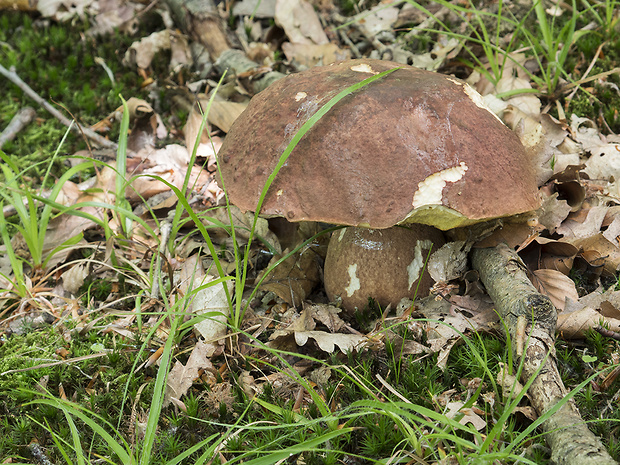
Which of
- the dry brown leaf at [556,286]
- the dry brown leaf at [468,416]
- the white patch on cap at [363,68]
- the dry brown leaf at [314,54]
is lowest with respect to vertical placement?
the dry brown leaf at [556,286]

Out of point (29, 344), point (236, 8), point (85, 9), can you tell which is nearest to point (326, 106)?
point (29, 344)

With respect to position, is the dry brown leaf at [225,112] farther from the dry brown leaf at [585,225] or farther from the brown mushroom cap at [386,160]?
the dry brown leaf at [585,225]

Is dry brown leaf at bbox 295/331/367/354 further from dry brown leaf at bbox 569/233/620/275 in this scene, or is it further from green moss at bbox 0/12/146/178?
green moss at bbox 0/12/146/178

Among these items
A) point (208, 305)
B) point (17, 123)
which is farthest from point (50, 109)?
point (208, 305)

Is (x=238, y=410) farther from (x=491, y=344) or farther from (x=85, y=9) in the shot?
(x=85, y=9)

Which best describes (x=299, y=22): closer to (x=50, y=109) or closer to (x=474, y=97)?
(x=50, y=109)

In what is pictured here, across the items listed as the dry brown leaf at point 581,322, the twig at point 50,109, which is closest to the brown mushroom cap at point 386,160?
the dry brown leaf at point 581,322
